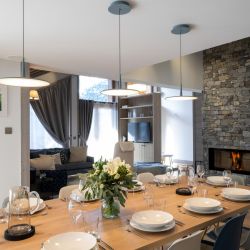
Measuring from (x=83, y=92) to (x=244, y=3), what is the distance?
686cm

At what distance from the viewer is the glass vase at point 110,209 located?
1.77 m

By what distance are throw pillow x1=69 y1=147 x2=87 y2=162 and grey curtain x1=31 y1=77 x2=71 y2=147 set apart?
2.41 ft

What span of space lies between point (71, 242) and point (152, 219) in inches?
22.1

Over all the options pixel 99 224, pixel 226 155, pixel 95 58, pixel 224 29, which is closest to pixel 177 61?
pixel 226 155

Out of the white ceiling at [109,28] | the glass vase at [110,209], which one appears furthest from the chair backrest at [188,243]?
the white ceiling at [109,28]

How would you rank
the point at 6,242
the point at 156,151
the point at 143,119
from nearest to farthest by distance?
the point at 6,242 → the point at 156,151 → the point at 143,119

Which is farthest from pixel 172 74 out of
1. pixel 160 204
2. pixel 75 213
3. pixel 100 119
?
pixel 75 213

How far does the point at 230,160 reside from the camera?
6.10m

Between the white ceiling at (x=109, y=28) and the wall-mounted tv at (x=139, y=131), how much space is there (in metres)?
4.22

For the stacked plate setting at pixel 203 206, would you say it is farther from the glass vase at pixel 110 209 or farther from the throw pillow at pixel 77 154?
the throw pillow at pixel 77 154

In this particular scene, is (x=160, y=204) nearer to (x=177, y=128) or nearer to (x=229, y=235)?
(x=229, y=235)

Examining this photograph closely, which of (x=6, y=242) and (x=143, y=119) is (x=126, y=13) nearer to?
(x=6, y=242)

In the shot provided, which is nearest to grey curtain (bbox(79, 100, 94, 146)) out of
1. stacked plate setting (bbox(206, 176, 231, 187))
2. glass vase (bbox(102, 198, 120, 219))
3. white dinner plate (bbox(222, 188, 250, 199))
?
stacked plate setting (bbox(206, 176, 231, 187))

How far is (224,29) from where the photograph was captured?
267cm
